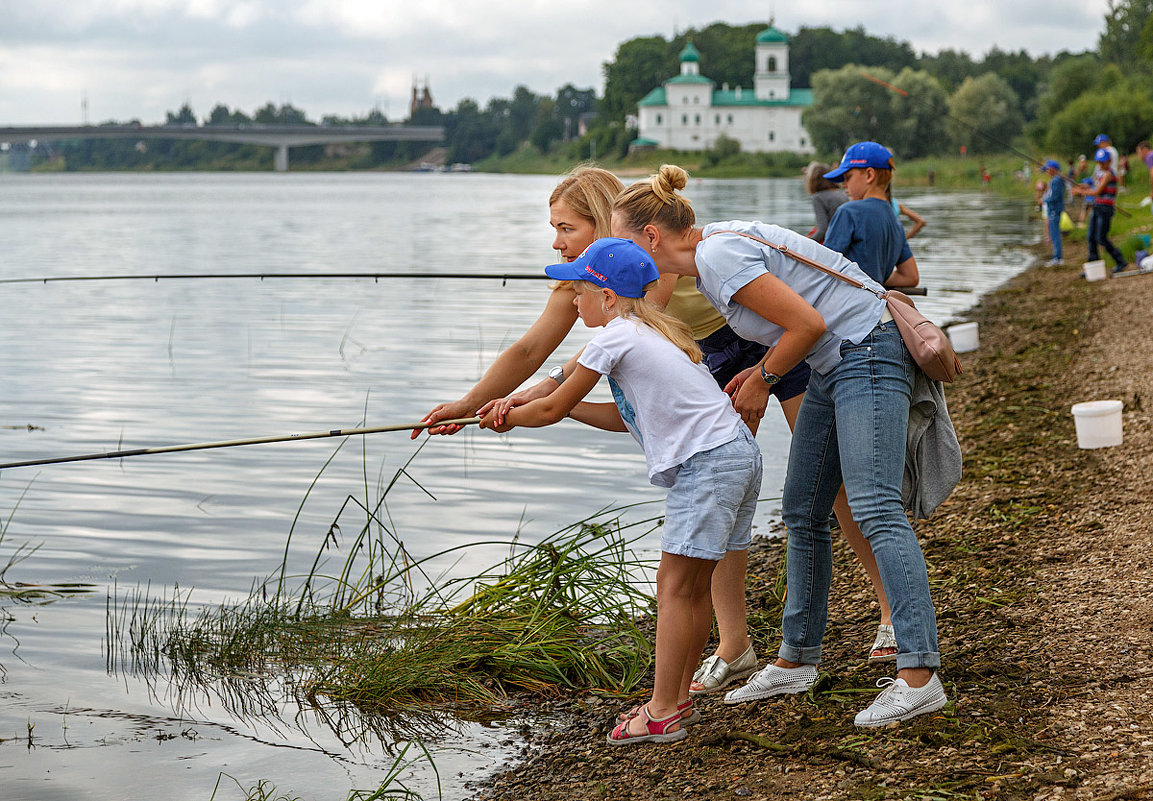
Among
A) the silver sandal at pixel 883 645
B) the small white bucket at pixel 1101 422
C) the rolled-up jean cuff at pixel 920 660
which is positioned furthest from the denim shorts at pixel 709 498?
the small white bucket at pixel 1101 422

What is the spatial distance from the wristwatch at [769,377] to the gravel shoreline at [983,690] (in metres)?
1.06

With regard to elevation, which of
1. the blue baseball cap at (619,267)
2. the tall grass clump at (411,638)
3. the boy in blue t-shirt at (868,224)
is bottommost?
the tall grass clump at (411,638)

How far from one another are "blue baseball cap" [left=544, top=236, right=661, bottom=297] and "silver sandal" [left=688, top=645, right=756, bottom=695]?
1442 mm

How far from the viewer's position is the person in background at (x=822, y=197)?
820 centimetres

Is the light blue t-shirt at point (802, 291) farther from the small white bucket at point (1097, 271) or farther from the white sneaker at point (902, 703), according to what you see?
the small white bucket at point (1097, 271)

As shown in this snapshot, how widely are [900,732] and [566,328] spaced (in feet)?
5.50

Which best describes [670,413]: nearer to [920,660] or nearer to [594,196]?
[594,196]

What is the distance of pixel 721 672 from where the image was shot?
421 centimetres

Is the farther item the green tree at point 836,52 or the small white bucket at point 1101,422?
the green tree at point 836,52

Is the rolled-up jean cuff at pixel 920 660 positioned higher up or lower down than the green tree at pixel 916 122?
lower down

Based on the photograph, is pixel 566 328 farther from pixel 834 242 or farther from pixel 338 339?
pixel 338 339

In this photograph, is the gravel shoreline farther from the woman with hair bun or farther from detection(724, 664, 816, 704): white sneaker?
the woman with hair bun

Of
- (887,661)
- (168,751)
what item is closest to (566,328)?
(887,661)

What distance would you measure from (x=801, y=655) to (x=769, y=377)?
1.05 m
